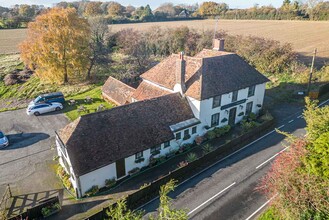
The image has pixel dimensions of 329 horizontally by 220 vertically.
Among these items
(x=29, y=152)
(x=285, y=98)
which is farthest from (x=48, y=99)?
(x=285, y=98)

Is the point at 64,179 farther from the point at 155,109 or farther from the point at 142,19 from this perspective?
the point at 142,19

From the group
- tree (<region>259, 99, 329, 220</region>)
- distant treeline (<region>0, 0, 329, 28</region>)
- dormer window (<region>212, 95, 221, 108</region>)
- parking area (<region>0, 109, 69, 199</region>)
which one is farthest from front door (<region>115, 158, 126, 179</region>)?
distant treeline (<region>0, 0, 329, 28</region>)

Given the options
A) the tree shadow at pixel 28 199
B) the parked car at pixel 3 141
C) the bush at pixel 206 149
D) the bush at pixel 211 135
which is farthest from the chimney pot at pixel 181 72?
the parked car at pixel 3 141

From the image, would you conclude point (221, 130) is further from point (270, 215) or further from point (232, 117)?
point (270, 215)

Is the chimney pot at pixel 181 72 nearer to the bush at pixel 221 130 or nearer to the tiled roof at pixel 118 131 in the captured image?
the tiled roof at pixel 118 131

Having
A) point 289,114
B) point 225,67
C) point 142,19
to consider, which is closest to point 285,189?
point 225,67

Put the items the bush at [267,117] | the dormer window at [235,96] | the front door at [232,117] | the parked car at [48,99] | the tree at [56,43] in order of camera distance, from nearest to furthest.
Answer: the dormer window at [235,96] → the front door at [232,117] → the bush at [267,117] → the parked car at [48,99] → the tree at [56,43]

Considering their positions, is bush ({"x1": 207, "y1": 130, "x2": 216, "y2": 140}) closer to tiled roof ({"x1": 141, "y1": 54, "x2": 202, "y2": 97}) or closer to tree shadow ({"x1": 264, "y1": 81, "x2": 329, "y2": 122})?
tiled roof ({"x1": 141, "y1": 54, "x2": 202, "y2": 97})
